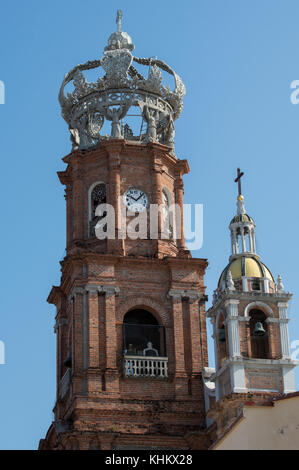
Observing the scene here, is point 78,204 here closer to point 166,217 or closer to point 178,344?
point 166,217

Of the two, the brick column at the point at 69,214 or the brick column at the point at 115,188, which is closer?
the brick column at the point at 115,188

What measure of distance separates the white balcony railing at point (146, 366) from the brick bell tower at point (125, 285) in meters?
0.04

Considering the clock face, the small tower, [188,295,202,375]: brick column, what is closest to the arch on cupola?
the small tower

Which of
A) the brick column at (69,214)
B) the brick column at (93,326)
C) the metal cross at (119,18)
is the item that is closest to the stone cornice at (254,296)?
the brick column at (93,326)

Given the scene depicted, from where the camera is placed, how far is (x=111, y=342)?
45.9 m

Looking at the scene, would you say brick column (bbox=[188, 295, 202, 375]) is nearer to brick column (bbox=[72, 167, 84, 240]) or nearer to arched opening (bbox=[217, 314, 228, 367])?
arched opening (bbox=[217, 314, 228, 367])

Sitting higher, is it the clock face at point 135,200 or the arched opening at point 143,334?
the clock face at point 135,200

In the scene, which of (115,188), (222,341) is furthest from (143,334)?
(115,188)

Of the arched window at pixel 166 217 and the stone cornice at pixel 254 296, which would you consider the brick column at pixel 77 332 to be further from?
the stone cornice at pixel 254 296

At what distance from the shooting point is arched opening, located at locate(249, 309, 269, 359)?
44597mm

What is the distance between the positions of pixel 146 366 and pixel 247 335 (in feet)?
14.9

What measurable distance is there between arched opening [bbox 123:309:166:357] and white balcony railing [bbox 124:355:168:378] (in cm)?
46

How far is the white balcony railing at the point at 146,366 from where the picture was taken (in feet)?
150
